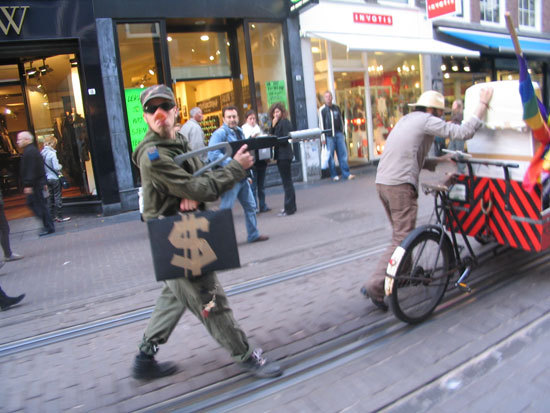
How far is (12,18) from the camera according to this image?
30.2 ft

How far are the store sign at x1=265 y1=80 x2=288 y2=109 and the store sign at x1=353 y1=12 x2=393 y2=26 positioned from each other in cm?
305

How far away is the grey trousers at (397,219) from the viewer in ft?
12.6

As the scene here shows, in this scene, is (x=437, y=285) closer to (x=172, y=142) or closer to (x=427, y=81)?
(x=172, y=142)

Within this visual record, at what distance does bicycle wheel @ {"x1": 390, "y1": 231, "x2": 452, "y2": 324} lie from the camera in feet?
11.6

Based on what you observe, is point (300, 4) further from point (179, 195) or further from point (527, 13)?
point (527, 13)

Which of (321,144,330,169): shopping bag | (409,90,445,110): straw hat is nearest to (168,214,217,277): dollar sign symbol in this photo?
(409,90,445,110): straw hat

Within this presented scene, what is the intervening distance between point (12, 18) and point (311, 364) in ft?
31.0

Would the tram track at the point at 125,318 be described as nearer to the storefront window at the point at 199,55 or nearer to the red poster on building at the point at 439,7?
the storefront window at the point at 199,55

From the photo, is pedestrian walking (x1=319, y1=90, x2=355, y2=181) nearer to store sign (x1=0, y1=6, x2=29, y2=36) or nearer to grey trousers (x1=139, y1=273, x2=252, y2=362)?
store sign (x1=0, y1=6, x2=29, y2=36)

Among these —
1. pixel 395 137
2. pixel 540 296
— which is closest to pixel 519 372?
pixel 540 296

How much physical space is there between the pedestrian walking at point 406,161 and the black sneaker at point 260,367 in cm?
114

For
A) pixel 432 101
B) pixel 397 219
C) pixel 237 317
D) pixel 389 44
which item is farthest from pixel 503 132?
pixel 389 44

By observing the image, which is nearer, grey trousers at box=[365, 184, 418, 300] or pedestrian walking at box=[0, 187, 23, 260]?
grey trousers at box=[365, 184, 418, 300]

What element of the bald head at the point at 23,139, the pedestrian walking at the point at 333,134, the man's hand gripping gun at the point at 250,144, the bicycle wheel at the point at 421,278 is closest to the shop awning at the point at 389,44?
the pedestrian walking at the point at 333,134
